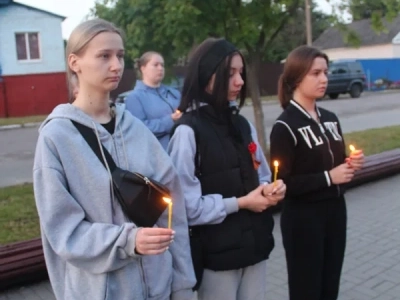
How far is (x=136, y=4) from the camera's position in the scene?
742cm

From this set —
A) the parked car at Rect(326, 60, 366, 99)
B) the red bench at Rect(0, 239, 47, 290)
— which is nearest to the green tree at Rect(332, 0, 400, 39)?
the red bench at Rect(0, 239, 47, 290)

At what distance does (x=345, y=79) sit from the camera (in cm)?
2806

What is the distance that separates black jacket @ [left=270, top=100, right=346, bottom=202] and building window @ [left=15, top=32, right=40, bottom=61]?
2806cm

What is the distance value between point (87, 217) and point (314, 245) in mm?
1606

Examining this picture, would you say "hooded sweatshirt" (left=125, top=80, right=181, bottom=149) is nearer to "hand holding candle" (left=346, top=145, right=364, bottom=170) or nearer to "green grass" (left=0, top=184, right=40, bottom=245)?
"green grass" (left=0, top=184, right=40, bottom=245)

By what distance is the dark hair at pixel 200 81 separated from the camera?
2.49 meters

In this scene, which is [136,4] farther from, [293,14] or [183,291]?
[183,291]

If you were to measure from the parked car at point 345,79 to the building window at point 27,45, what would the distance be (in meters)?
16.2

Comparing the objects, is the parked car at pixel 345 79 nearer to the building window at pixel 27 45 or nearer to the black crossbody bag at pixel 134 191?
the building window at pixel 27 45

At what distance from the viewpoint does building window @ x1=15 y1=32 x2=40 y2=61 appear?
1134 inches

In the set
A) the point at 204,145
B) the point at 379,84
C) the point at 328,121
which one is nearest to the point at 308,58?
the point at 328,121

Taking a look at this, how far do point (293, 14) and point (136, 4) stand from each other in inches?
102

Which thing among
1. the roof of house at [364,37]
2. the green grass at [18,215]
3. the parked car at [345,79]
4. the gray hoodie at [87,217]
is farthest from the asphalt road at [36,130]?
the roof of house at [364,37]

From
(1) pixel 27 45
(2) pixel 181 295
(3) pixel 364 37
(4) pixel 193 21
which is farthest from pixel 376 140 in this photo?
(3) pixel 364 37
